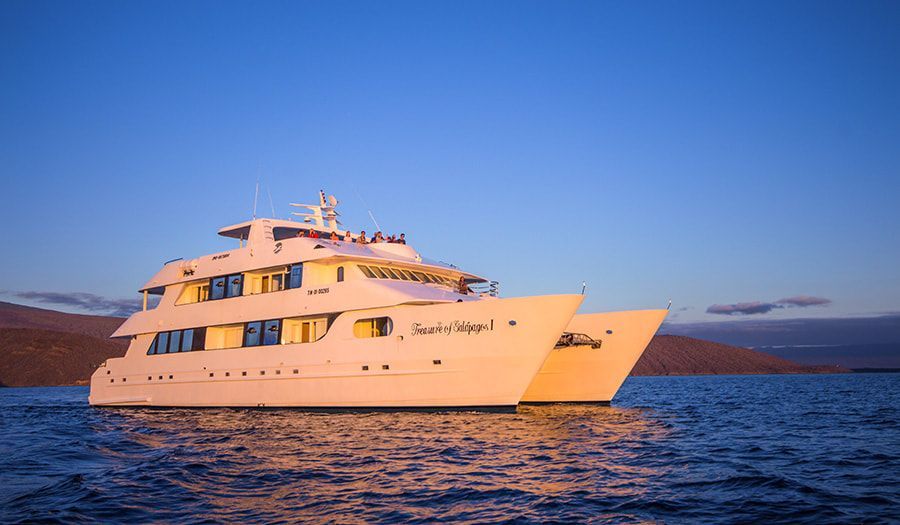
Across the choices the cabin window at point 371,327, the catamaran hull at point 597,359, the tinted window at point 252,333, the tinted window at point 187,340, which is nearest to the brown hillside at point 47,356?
the tinted window at point 187,340

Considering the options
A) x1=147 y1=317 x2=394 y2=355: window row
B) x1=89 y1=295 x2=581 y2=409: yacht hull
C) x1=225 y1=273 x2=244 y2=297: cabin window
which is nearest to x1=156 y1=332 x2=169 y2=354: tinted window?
x1=147 y1=317 x2=394 y2=355: window row

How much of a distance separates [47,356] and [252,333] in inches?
3974

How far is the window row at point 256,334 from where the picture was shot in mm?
21438

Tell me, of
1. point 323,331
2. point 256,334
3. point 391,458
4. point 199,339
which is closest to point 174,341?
point 199,339

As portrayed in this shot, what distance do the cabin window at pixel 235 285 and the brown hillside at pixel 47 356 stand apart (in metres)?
85.9

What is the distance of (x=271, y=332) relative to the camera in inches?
923

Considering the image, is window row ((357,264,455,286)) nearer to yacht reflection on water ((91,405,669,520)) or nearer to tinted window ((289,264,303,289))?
tinted window ((289,264,303,289))

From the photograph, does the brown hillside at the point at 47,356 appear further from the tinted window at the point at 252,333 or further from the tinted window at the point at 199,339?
the tinted window at the point at 252,333

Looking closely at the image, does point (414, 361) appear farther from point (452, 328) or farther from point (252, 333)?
point (252, 333)

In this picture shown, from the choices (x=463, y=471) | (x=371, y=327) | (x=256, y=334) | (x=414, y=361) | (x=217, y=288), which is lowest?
(x=463, y=471)

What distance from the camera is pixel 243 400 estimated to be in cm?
2373

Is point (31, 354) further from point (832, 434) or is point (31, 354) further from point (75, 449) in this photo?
point (832, 434)

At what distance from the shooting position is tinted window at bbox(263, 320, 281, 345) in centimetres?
2320

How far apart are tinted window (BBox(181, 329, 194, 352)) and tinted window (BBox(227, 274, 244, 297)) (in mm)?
2519
